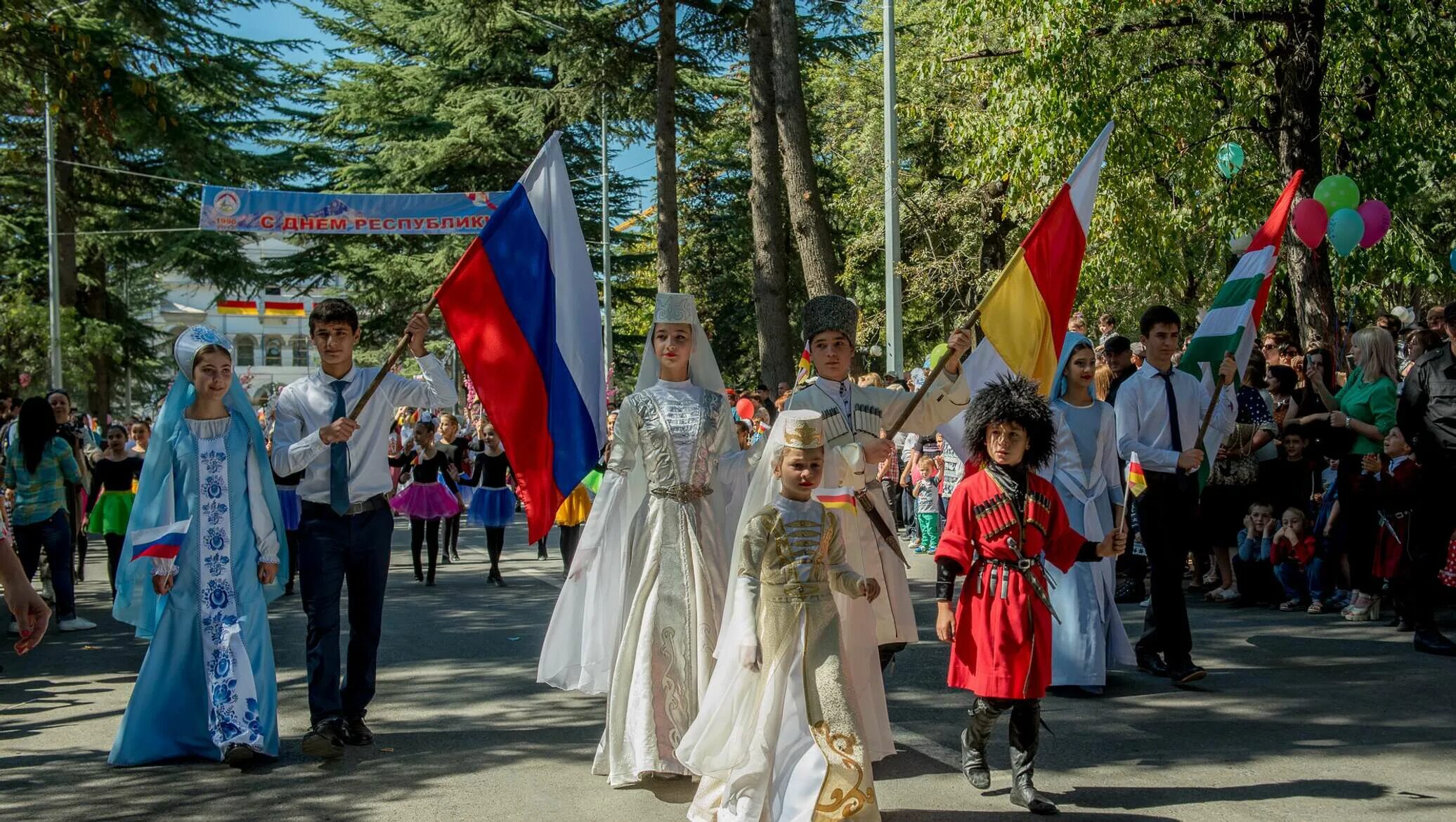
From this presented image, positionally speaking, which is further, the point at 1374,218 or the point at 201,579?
the point at 1374,218

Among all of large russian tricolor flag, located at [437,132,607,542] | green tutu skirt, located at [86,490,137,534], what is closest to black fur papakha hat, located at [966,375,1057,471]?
large russian tricolor flag, located at [437,132,607,542]

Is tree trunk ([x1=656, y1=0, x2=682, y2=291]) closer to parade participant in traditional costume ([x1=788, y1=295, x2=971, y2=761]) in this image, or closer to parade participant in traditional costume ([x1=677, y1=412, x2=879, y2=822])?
parade participant in traditional costume ([x1=788, y1=295, x2=971, y2=761])

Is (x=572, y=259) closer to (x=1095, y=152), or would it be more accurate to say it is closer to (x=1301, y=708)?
(x=1095, y=152)

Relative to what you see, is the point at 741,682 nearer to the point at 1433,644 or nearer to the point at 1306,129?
the point at 1433,644

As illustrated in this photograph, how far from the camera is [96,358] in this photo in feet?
123

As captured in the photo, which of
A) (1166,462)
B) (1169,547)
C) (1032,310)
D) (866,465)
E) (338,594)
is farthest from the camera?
(1166,462)

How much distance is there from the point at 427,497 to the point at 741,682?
1012cm

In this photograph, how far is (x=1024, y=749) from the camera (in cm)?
562

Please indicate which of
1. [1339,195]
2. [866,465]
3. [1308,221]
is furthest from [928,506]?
[866,465]

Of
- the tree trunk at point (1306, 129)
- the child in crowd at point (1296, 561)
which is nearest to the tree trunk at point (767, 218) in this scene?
the tree trunk at point (1306, 129)

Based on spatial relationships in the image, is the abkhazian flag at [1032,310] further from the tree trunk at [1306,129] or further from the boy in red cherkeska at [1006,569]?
the tree trunk at [1306,129]

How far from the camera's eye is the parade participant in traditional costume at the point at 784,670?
512 cm

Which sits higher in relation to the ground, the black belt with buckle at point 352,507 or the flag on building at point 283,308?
the flag on building at point 283,308

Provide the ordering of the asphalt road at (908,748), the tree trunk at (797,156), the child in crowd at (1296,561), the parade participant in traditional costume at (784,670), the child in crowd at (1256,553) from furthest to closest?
the tree trunk at (797,156) < the child in crowd at (1256,553) < the child in crowd at (1296,561) < the asphalt road at (908,748) < the parade participant in traditional costume at (784,670)
